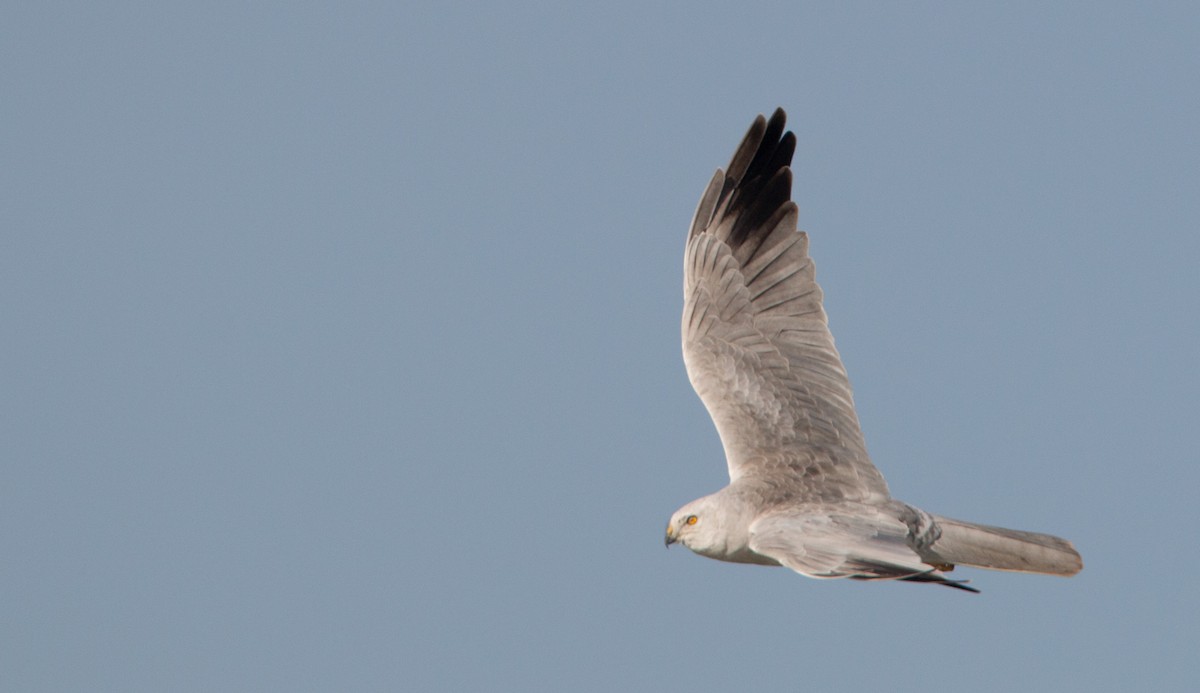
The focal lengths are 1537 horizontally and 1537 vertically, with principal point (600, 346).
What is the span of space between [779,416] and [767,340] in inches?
28.1

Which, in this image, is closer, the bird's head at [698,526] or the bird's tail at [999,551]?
the bird's head at [698,526]

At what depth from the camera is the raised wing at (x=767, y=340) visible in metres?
12.0

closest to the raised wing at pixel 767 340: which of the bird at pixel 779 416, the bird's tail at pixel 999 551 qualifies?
the bird at pixel 779 416

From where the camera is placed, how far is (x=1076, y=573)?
11.6m

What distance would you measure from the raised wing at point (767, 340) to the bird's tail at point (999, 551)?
0.60m

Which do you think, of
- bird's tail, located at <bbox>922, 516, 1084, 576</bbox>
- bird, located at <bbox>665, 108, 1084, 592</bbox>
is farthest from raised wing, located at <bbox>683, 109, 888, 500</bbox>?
bird's tail, located at <bbox>922, 516, 1084, 576</bbox>

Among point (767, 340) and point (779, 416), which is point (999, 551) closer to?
point (779, 416)

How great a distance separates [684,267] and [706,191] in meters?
0.68

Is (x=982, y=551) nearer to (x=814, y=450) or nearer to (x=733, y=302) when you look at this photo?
(x=814, y=450)

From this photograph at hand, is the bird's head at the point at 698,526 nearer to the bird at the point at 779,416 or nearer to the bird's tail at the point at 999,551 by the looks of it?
the bird at the point at 779,416

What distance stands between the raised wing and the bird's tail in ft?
1.95

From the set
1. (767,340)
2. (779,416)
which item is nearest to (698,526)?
(779,416)

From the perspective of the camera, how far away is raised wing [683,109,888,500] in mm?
12031

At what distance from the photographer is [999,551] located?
11586 millimetres
